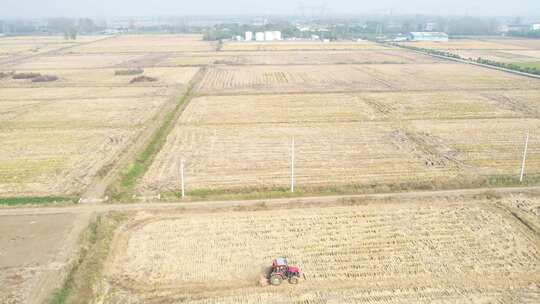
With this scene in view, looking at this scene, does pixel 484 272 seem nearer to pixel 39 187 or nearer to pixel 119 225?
pixel 119 225

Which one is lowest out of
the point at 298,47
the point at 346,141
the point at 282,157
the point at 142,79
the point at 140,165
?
the point at 140,165

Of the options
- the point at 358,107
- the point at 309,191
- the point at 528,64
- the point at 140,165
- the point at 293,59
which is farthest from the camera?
the point at 293,59

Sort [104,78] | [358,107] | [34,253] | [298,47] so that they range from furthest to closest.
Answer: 1. [298,47]
2. [104,78]
3. [358,107]
4. [34,253]

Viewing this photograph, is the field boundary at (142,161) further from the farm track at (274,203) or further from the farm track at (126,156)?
the farm track at (274,203)

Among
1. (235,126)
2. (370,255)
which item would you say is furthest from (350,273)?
(235,126)

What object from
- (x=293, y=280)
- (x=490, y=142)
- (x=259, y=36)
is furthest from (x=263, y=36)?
(x=293, y=280)

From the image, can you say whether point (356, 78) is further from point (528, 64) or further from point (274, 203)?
point (274, 203)

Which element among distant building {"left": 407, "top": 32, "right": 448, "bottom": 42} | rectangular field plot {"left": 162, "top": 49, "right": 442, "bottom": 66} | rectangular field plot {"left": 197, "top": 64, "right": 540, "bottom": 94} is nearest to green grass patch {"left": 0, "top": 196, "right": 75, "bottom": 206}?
rectangular field plot {"left": 197, "top": 64, "right": 540, "bottom": 94}
